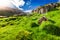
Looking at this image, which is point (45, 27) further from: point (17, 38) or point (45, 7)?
point (45, 7)

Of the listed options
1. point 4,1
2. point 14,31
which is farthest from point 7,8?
point 14,31

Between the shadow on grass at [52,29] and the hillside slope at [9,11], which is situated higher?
the hillside slope at [9,11]

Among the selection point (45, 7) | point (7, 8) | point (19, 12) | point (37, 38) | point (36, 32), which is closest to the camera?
point (37, 38)

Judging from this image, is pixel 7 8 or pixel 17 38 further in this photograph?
pixel 7 8

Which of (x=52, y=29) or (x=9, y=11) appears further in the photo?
(x=9, y=11)

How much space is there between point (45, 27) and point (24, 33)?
3475mm

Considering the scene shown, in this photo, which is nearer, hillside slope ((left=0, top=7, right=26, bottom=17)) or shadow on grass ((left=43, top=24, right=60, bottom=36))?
shadow on grass ((left=43, top=24, right=60, bottom=36))

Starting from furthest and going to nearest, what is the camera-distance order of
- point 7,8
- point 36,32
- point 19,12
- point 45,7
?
1. point 45,7
2. point 19,12
3. point 7,8
4. point 36,32

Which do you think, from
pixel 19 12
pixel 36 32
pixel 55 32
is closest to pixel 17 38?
pixel 36 32

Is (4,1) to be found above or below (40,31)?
above

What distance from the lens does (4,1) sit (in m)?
50.4

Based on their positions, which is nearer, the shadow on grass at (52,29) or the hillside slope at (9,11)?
the shadow on grass at (52,29)

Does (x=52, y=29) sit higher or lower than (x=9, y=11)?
lower

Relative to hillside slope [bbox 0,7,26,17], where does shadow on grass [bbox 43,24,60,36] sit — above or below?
below
